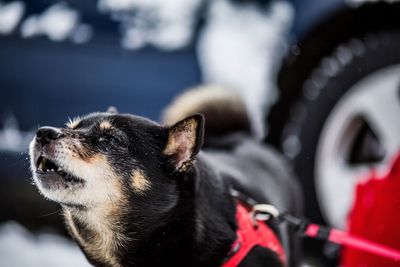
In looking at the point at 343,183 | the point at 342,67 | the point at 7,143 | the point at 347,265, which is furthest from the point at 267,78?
the point at 7,143

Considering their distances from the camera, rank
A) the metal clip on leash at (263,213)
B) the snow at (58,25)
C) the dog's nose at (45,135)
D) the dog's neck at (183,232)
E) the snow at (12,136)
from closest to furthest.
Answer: the dog's nose at (45,135), the dog's neck at (183,232), the metal clip on leash at (263,213), the snow at (58,25), the snow at (12,136)

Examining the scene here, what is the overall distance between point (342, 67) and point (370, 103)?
26 cm

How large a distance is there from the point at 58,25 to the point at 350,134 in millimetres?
1864

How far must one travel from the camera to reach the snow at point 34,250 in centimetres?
366

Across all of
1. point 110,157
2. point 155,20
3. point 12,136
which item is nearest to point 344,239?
point 110,157

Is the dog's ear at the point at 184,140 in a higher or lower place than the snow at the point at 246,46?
lower

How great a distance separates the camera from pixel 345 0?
370 centimetres

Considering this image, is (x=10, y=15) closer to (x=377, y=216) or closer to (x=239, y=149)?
(x=239, y=149)

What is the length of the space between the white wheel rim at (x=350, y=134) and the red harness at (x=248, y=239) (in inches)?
45.7

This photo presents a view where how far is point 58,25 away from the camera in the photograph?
149 inches

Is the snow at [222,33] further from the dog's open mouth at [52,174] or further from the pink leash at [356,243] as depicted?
the dog's open mouth at [52,174]

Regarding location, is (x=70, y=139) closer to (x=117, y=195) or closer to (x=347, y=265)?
(x=117, y=195)

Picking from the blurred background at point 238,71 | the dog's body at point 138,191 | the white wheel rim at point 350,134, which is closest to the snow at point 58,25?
the blurred background at point 238,71

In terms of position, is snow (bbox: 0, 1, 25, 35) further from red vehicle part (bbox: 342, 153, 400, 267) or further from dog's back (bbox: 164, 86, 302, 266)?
red vehicle part (bbox: 342, 153, 400, 267)
